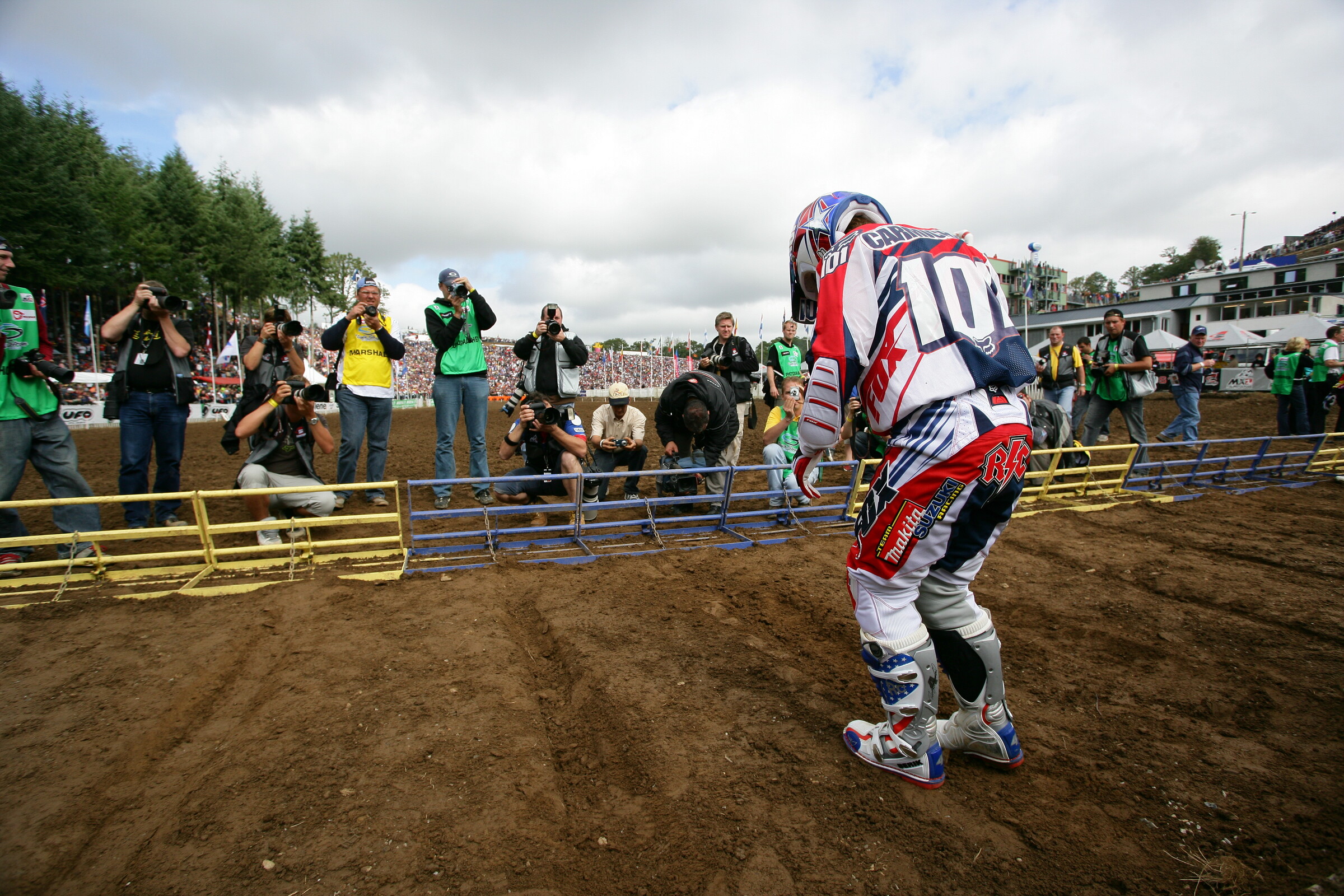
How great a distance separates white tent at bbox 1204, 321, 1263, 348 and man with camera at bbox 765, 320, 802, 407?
30179mm

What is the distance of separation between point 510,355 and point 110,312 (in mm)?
24730

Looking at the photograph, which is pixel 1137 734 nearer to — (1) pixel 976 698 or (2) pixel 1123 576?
(1) pixel 976 698

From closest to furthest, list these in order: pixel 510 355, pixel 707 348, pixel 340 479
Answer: pixel 340 479, pixel 707 348, pixel 510 355

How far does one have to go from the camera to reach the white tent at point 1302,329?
26.8 metres

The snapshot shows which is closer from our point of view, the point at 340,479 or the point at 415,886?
the point at 415,886

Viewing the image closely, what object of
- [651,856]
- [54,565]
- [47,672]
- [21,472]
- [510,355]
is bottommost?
[651,856]

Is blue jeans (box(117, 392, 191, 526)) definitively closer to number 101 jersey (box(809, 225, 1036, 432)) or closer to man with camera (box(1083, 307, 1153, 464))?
number 101 jersey (box(809, 225, 1036, 432))

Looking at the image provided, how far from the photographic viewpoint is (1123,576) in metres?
4.55

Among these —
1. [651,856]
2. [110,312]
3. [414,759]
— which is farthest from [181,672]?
[110,312]

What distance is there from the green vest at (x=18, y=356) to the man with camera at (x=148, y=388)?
410 mm

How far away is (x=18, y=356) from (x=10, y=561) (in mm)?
1590

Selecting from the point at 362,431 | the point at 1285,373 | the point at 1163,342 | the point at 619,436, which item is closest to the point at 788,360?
the point at 619,436

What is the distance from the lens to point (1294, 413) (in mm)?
10312

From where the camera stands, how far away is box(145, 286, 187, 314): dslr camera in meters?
5.04
